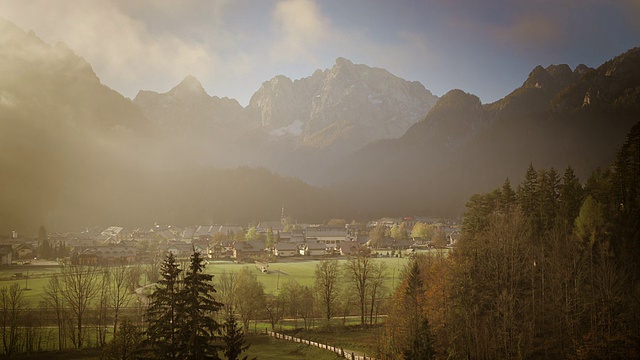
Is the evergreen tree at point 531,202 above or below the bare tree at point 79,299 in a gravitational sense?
above

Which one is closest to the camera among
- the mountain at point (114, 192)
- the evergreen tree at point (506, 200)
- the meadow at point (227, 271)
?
the evergreen tree at point (506, 200)

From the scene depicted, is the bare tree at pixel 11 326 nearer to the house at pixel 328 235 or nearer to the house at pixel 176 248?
the house at pixel 176 248

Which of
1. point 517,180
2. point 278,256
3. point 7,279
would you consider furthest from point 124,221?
point 517,180

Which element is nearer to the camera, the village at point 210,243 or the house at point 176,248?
the village at point 210,243

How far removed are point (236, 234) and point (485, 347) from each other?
82945mm

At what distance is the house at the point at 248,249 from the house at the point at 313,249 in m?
8.54

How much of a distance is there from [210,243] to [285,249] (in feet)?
55.9

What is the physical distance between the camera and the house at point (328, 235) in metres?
109

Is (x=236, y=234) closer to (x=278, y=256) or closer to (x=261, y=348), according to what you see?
(x=278, y=256)

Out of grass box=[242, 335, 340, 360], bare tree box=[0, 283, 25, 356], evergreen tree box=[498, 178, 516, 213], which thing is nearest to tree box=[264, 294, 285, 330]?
grass box=[242, 335, 340, 360]

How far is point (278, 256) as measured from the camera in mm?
87125

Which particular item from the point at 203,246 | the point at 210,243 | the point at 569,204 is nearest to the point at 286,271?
the point at 203,246

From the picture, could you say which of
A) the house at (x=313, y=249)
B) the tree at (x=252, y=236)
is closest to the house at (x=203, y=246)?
the tree at (x=252, y=236)

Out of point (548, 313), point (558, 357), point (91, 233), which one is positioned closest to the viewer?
point (558, 357)
